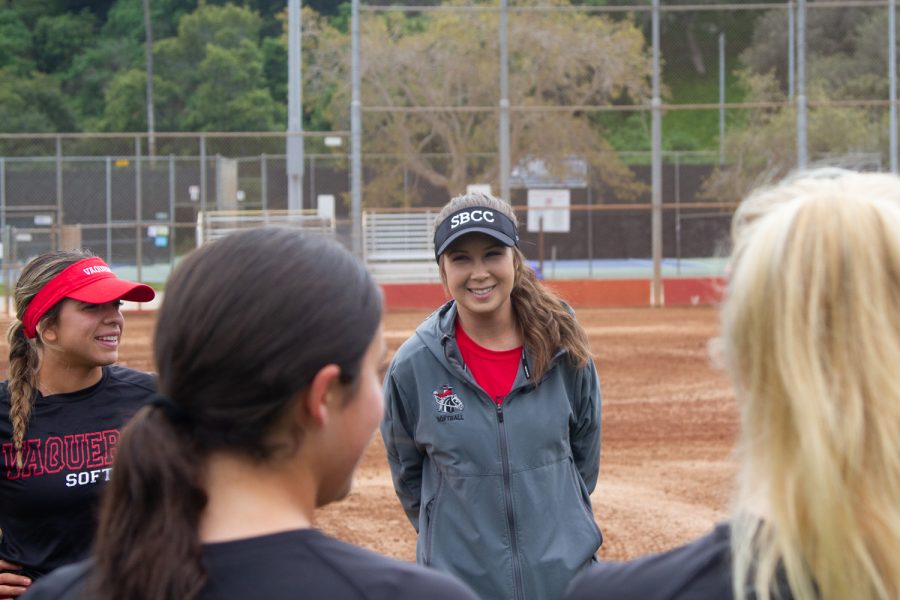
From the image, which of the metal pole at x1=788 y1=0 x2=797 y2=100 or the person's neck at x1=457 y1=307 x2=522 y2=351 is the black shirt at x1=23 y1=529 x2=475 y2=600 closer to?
the person's neck at x1=457 y1=307 x2=522 y2=351

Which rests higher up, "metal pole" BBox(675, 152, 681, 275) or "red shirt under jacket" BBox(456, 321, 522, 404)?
"metal pole" BBox(675, 152, 681, 275)

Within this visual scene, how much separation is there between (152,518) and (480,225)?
8.34ft

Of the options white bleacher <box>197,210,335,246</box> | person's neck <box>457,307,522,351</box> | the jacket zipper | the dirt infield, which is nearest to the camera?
the jacket zipper

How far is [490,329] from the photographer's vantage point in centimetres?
407

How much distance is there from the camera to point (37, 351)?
12.7ft

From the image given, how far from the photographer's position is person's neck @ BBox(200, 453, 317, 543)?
65.4 inches

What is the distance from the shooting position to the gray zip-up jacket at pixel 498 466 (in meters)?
3.73

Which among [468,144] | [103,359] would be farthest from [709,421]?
[468,144]

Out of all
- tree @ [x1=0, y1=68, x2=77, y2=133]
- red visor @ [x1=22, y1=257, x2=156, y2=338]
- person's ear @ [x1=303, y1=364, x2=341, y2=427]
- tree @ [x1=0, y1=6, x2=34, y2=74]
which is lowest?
person's ear @ [x1=303, y1=364, x2=341, y2=427]

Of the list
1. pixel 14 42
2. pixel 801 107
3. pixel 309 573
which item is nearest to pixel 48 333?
pixel 309 573

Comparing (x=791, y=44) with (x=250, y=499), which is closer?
(x=250, y=499)

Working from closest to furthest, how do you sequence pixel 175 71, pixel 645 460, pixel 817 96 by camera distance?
1. pixel 645 460
2. pixel 817 96
3. pixel 175 71

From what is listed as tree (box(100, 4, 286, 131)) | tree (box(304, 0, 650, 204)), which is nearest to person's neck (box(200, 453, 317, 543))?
tree (box(304, 0, 650, 204))

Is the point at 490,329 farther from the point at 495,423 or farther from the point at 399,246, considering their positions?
the point at 399,246
